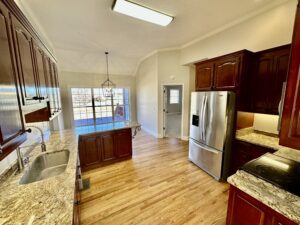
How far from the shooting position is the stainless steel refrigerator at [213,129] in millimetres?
2350

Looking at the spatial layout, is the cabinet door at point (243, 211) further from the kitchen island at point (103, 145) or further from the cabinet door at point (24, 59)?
the kitchen island at point (103, 145)

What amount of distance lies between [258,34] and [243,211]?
2.90 metres

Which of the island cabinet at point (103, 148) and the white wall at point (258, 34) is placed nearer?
the white wall at point (258, 34)

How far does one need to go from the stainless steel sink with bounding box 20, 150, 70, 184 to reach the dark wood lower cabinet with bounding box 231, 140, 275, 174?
289cm

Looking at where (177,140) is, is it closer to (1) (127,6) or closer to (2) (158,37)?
(2) (158,37)

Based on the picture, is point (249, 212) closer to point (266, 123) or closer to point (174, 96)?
point (266, 123)

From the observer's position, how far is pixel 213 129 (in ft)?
8.35

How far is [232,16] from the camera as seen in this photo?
8.49ft

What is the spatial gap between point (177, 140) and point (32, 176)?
157 inches

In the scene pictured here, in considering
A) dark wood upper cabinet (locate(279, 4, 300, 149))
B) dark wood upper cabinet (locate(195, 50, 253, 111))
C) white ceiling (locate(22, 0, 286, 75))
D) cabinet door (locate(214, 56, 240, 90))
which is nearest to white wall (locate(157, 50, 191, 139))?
white ceiling (locate(22, 0, 286, 75))

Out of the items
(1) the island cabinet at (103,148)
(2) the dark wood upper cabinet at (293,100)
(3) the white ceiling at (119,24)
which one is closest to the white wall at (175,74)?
(3) the white ceiling at (119,24)

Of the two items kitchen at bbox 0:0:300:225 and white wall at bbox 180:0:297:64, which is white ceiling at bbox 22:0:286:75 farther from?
white wall at bbox 180:0:297:64

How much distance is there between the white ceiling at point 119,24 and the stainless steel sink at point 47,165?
2.42m

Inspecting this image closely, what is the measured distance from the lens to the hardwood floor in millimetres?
1862
